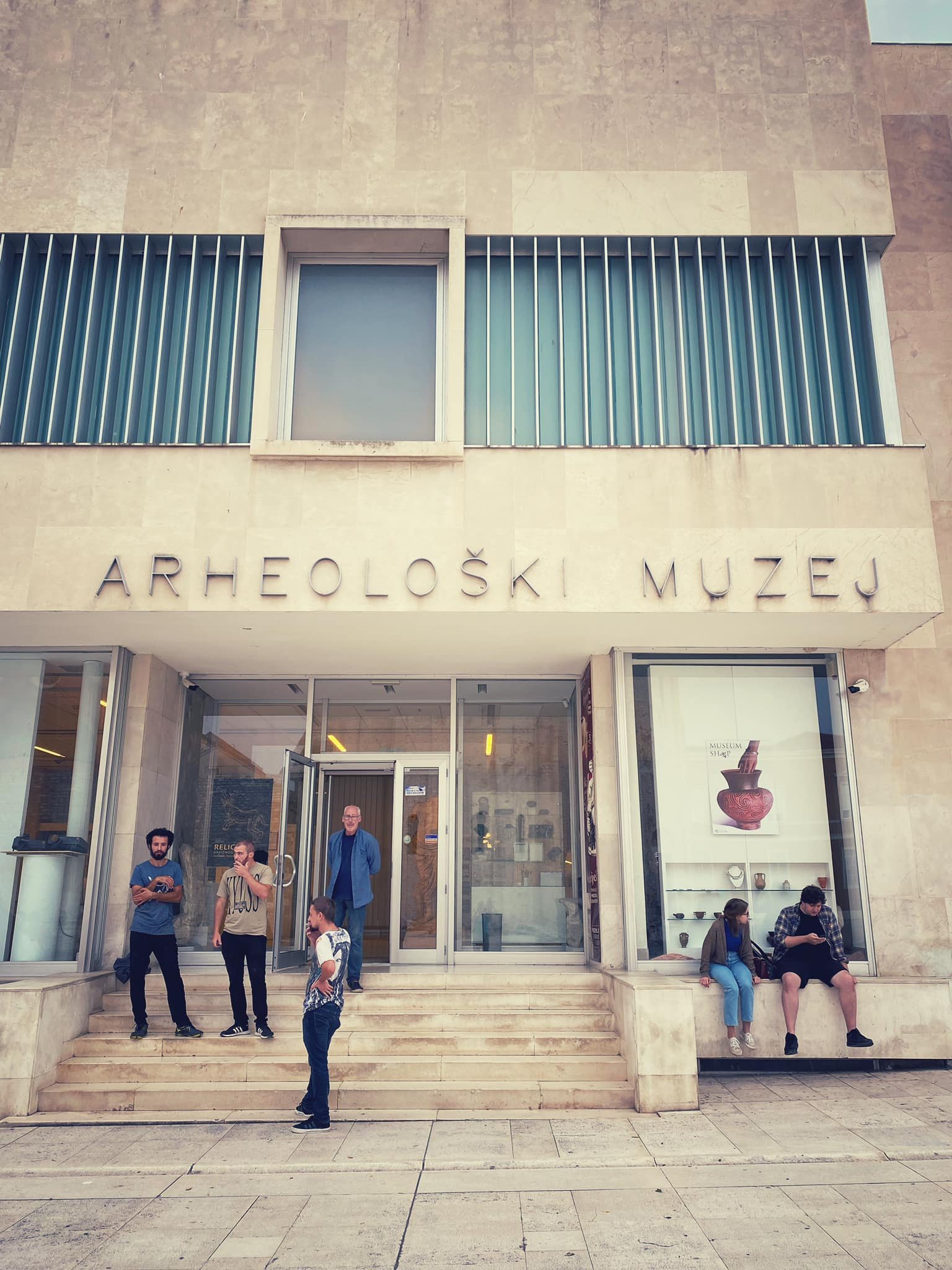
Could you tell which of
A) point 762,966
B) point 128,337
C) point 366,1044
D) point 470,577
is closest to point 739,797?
point 762,966

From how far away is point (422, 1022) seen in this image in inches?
346

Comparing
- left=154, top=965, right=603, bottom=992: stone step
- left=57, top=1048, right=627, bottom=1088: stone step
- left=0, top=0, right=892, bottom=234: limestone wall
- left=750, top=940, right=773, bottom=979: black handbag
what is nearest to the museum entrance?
left=154, top=965, right=603, bottom=992: stone step

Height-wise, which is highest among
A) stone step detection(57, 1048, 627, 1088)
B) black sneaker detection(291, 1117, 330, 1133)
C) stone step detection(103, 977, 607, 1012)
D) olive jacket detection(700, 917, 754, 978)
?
olive jacket detection(700, 917, 754, 978)

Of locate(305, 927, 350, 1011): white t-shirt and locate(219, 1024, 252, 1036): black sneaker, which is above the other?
locate(305, 927, 350, 1011): white t-shirt

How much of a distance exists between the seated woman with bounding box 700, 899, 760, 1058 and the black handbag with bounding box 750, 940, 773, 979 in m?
0.25

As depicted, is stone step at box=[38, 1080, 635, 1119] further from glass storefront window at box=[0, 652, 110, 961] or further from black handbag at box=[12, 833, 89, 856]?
black handbag at box=[12, 833, 89, 856]

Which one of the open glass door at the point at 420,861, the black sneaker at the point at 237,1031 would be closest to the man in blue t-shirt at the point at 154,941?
the black sneaker at the point at 237,1031

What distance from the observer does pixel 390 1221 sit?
5.16 metres

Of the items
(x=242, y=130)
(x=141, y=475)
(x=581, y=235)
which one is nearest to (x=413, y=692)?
(x=141, y=475)

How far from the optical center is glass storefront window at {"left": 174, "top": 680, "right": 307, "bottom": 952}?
11.1 m

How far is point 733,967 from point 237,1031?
4.53m

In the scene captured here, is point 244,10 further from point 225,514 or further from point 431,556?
point 431,556

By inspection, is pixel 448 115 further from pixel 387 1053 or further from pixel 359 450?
pixel 387 1053

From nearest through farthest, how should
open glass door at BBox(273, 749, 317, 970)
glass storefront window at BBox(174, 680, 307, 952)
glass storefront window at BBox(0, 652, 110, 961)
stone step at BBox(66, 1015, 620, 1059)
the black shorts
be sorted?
stone step at BBox(66, 1015, 620, 1059) < the black shorts < glass storefront window at BBox(0, 652, 110, 961) < open glass door at BBox(273, 749, 317, 970) < glass storefront window at BBox(174, 680, 307, 952)
